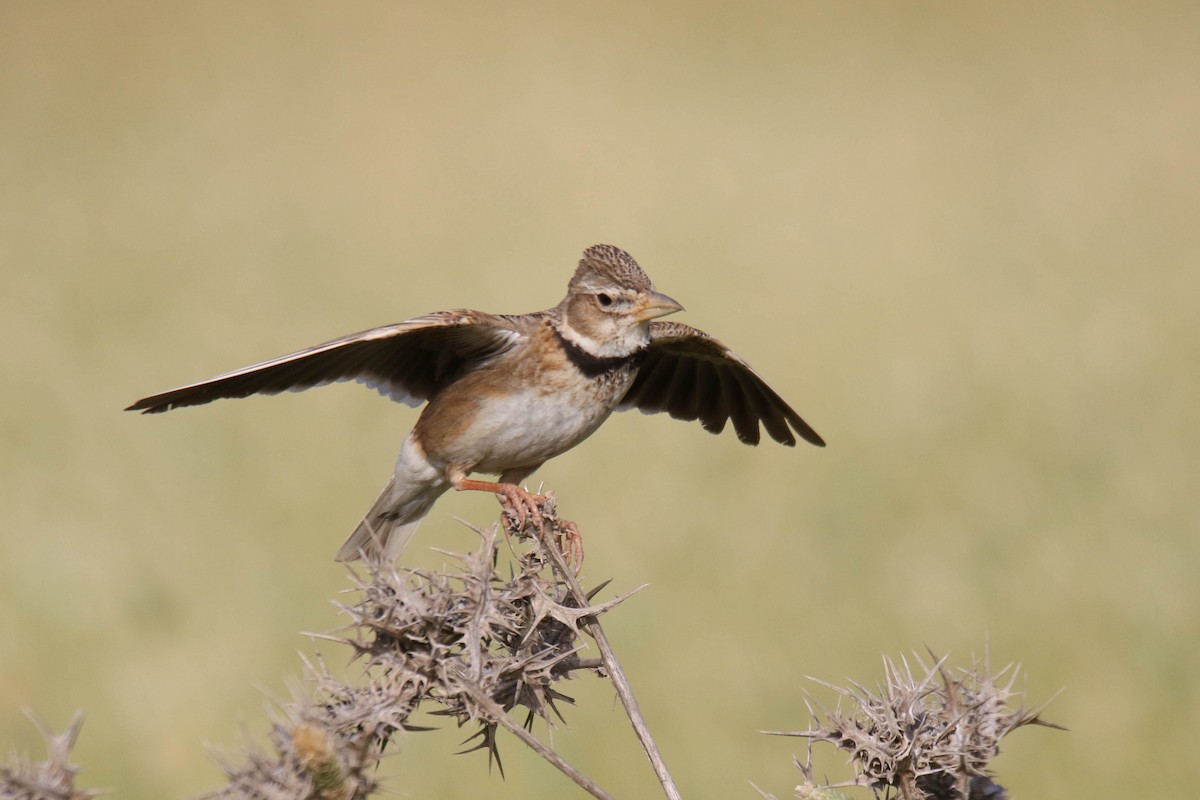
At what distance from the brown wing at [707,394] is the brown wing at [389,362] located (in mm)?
816

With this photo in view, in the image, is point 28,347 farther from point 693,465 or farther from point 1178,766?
point 1178,766

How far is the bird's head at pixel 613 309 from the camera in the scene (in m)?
4.99

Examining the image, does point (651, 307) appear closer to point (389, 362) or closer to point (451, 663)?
point (389, 362)

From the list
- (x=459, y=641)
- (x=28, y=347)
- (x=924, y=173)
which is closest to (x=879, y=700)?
(x=459, y=641)

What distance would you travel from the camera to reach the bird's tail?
5.44 m

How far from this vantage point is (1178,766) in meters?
6.56

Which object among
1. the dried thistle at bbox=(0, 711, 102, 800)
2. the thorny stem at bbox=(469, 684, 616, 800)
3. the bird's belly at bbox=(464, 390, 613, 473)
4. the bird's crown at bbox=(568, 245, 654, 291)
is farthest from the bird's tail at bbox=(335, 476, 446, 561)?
the dried thistle at bbox=(0, 711, 102, 800)

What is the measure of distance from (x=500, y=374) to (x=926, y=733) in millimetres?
2511

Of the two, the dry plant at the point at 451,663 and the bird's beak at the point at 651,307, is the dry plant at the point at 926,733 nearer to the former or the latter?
the dry plant at the point at 451,663

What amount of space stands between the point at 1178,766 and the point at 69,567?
237 inches

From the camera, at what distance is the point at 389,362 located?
5.24m

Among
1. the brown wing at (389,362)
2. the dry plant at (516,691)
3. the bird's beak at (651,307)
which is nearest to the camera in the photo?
the dry plant at (516,691)

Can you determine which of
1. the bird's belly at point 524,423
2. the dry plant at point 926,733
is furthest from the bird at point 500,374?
the dry plant at point 926,733

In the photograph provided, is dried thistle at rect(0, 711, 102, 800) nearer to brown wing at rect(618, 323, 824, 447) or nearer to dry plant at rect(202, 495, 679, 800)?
dry plant at rect(202, 495, 679, 800)
